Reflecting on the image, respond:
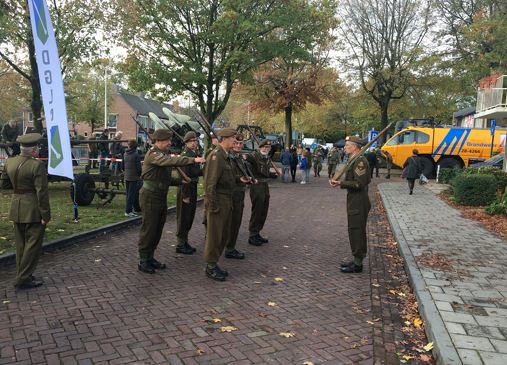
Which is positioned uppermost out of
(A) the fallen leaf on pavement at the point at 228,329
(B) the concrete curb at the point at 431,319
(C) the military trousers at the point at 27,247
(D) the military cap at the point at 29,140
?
(D) the military cap at the point at 29,140

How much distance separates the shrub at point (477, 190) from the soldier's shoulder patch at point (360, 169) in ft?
28.2

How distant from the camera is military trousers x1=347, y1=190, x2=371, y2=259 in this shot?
6.65 meters

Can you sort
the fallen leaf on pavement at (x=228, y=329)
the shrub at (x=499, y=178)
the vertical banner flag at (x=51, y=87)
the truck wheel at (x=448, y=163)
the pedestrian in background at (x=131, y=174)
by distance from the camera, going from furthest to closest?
the truck wheel at (x=448, y=163)
the shrub at (x=499, y=178)
the pedestrian in background at (x=131, y=174)
the vertical banner flag at (x=51, y=87)
the fallen leaf on pavement at (x=228, y=329)

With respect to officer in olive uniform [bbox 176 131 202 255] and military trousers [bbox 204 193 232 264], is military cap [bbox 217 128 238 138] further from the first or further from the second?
officer in olive uniform [bbox 176 131 202 255]

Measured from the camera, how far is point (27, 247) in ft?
17.9

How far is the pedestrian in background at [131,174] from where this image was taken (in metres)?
10.2

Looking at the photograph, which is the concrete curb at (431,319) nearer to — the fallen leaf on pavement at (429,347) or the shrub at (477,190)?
the fallen leaf on pavement at (429,347)

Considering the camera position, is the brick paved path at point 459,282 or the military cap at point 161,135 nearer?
the brick paved path at point 459,282

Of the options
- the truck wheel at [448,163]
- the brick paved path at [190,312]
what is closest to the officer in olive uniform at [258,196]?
the brick paved path at [190,312]

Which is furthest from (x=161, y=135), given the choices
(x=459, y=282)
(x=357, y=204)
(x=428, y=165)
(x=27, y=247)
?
(x=428, y=165)

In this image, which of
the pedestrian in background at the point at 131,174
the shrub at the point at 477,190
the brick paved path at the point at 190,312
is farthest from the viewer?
the shrub at the point at 477,190

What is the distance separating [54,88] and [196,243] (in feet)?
11.7

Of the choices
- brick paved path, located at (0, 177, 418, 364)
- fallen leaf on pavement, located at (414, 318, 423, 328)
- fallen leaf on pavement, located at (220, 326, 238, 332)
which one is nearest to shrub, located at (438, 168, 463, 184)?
brick paved path, located at (0, 177, 418, 364)

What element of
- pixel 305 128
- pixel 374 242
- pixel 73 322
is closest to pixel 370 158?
pixel 374 242
